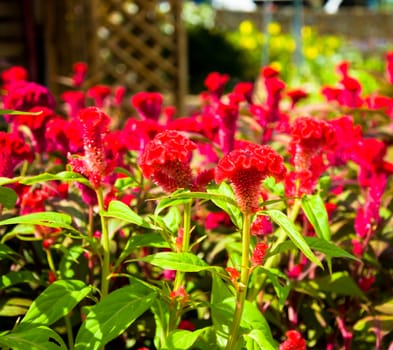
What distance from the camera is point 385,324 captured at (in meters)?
1.53

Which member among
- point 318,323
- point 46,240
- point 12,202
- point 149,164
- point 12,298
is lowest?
point 318,323

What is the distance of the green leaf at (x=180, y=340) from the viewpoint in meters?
1.13

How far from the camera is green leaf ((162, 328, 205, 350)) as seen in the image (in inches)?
44.5

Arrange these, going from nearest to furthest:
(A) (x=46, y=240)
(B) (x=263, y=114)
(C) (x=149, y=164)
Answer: (C) (x=149, y=164), (A) (x=46, y=240), (B) (x=263, y=114)

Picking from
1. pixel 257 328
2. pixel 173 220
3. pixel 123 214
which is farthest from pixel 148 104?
pixel 257 328

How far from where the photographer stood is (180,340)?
114 cm

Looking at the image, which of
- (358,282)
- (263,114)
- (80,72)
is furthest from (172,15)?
(358,282)

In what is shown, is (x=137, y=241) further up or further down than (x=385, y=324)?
further up

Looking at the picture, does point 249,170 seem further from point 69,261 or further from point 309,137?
point 69,261

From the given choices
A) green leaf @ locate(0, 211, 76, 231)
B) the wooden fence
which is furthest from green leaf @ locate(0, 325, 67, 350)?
the wooden fence

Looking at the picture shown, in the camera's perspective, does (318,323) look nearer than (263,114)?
Yes

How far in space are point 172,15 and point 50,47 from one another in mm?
1803

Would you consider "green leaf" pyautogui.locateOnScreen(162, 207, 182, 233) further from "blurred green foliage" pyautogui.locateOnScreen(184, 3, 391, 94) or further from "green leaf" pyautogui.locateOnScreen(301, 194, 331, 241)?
"blurred green foliage" pyautogui.locateOnScreen(184, 3, 391, 94)

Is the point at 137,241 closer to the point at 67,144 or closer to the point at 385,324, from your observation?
the point at 67,144
